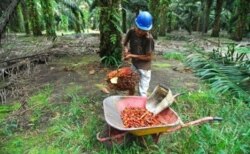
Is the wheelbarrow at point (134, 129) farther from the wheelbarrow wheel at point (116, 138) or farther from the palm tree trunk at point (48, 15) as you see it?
the palm tree trunk at point (48, 15)

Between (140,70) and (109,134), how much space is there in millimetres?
1495

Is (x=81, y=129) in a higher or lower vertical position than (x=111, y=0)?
lower

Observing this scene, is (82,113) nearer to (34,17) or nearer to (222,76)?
(222,76)

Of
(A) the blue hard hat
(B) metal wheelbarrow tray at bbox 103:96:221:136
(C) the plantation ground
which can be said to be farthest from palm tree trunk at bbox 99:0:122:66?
(B) metal wheelbarrow tray at bbox 103:96:221:136

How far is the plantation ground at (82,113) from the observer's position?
4316 millimetres

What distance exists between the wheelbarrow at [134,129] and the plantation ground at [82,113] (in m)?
0.18

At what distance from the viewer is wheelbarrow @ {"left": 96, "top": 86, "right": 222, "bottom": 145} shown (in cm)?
394

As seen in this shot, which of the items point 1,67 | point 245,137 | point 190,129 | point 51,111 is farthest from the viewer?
point 1,67

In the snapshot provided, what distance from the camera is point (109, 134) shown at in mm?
4328

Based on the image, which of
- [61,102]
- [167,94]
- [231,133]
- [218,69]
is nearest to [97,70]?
[61,102]

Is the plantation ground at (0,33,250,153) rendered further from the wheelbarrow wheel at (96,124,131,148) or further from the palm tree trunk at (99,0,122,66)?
the palm tree trunk at (99,0,122,66)

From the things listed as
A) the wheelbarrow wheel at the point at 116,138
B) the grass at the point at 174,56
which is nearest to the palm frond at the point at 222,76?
the grass at the point at 174,56

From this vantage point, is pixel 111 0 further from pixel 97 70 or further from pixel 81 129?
pixel 81 129

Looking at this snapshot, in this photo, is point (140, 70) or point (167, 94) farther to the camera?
point (140, 70)
